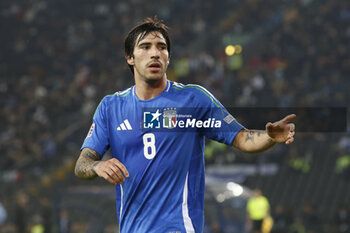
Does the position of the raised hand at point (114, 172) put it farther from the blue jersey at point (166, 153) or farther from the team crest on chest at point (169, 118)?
the team crest on chest at point (169, 118)

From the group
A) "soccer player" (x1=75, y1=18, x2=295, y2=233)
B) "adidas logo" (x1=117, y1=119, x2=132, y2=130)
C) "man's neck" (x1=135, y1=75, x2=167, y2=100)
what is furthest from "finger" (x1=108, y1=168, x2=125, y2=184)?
"man's neck" (x1=135, y1=75, x2=167, y2=100)

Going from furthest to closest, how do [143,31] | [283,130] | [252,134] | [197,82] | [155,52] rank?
[197,82] → [143,31] → [155,52] → [252,134] → [283,130]

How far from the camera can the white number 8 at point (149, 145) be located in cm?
393

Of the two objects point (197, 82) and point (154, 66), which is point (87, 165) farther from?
point (197, 82)

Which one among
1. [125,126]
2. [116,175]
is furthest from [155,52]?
[116,175]

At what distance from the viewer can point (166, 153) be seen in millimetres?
3922

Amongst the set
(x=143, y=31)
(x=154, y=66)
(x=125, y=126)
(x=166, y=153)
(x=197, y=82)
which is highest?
(x=197, y=82)

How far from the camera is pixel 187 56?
→ 2283cm

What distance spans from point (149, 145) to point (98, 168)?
407 mm

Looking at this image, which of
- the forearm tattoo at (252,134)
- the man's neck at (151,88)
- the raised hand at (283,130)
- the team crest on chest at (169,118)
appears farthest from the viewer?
the man's neck at (151,88)

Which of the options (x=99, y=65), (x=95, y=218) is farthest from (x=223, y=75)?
(x=95, y=218)

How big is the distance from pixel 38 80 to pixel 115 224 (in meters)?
11.4

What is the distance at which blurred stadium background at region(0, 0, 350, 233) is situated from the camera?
579 inches

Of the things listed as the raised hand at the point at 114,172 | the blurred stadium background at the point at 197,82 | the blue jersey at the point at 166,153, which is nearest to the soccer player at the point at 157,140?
the blue jersey at the point at 166,153
